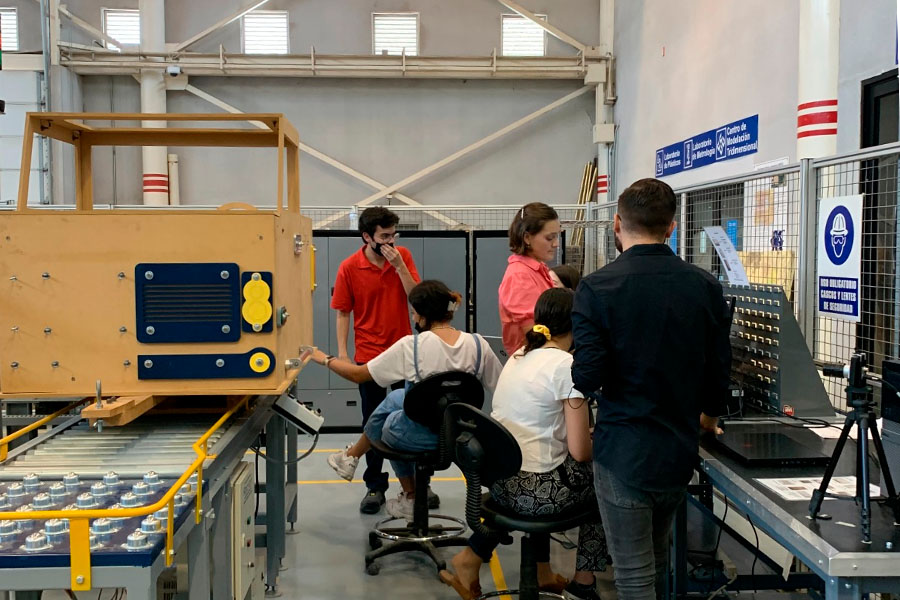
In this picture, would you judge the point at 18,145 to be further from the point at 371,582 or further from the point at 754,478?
the point at 754,478

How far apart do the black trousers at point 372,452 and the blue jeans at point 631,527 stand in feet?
6.67

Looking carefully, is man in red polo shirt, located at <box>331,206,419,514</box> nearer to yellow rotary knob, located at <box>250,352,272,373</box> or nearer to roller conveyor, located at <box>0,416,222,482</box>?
roller conveyor, located at <box>0,416,222,482</box>

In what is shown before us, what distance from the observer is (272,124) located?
2436mm

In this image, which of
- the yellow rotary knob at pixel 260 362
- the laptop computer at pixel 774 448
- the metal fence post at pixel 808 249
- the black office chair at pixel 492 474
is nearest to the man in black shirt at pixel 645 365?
the laptop computer at pixel 774 448

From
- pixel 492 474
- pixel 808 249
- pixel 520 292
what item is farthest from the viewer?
pixel 520 292

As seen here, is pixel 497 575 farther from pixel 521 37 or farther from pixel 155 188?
pixel 521 37

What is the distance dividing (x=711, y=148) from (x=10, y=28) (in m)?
8.11

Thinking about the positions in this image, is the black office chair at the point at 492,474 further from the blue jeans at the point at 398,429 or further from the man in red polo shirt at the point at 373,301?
the man in red polo shirt at the point at 373,301

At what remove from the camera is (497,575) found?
11.1 ft

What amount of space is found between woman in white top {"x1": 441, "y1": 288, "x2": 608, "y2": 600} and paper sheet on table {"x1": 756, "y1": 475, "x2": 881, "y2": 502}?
0.66m

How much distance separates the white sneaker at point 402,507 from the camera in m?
3.70

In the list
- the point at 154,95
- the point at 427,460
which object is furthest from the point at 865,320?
the point at 154,95

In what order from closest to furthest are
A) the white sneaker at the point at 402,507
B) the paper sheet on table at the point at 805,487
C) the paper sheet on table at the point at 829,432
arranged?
1. the paper sheet on table at the point at 805,487
2. the paper sheet on table at the point at 829,432
3. the white sneaker at the point at 402,507

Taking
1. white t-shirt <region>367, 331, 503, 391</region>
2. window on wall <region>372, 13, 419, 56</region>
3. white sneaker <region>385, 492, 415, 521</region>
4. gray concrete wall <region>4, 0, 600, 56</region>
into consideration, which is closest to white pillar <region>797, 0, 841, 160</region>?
white t-shirt <region>367, 331, 503, 391</region>
